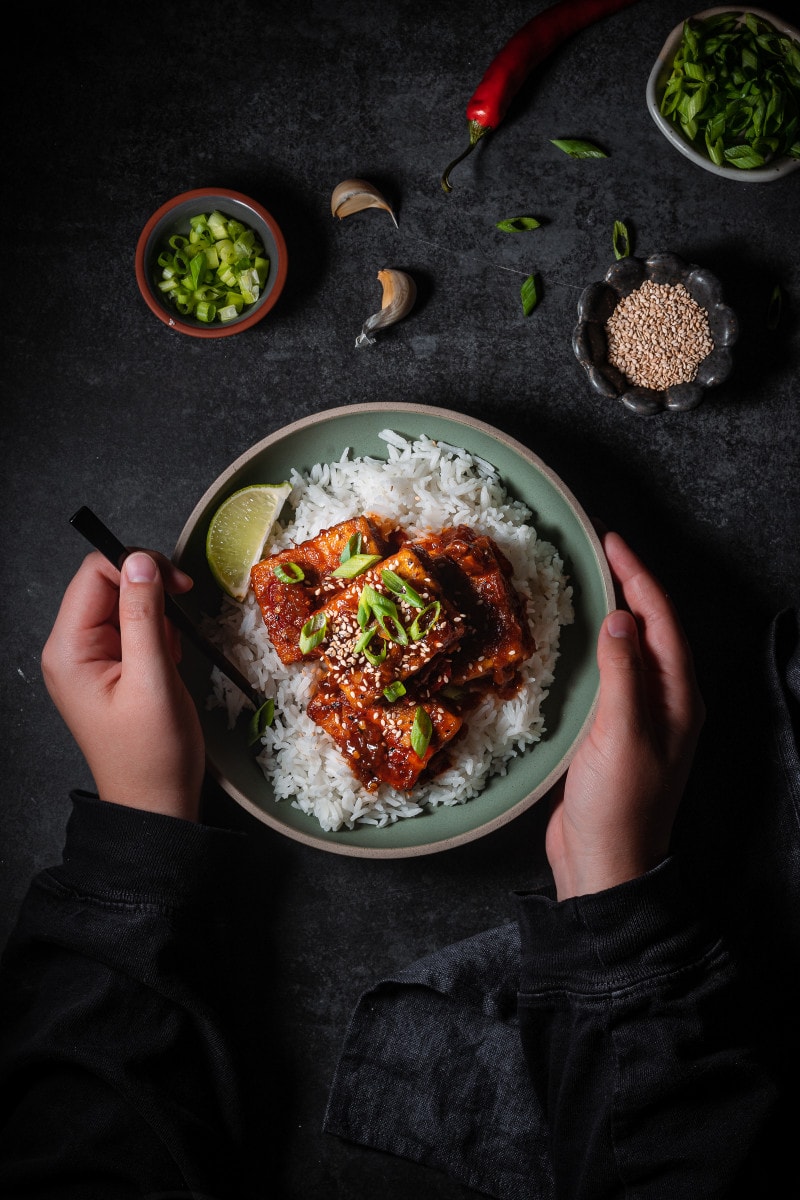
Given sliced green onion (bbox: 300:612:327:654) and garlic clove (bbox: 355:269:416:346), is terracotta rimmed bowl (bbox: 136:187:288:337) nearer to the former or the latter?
garlic clove (bbox: 355:269:416:346)

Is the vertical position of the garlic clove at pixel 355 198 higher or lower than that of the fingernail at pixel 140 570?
higher

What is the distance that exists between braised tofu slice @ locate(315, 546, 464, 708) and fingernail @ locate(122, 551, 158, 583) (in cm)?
57

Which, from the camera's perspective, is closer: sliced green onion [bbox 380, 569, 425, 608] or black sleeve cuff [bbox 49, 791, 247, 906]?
sliced green onion [bbox 380, 569, 425, 608]

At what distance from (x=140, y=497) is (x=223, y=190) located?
1.24 metres

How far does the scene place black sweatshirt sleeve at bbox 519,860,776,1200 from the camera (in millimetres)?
2668

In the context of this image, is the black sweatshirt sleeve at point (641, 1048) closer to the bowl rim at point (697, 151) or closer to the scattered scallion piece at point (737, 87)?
the bowl rim at point (697, 151)

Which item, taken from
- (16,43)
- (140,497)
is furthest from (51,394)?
(16,43)

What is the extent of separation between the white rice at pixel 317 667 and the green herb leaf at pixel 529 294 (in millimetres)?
729

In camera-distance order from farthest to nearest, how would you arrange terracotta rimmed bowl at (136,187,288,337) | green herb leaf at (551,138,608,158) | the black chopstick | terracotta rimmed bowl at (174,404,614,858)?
green herb leaf at (551,138,608,158), terracotta rimmed bowl at (136,187,288,337), terracotta rimmed bowl at (174,404,614,858), the black chopstick

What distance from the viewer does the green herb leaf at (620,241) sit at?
3.47m

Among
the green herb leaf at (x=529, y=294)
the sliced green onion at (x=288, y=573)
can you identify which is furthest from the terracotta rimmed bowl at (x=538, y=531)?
the green herb leaf at (x=529, y=294)

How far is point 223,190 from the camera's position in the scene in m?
3.26

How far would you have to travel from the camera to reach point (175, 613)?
2873 millimetres

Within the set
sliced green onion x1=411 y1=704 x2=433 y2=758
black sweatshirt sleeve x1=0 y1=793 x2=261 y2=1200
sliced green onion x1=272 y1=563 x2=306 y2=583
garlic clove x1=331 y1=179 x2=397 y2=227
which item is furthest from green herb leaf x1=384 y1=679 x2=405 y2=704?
garlic clove x1=331 y1=179 x2=397 y2=227
